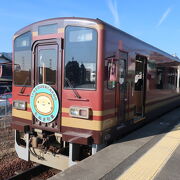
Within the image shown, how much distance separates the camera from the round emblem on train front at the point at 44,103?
13.8 ft

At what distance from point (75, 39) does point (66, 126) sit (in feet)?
5.55

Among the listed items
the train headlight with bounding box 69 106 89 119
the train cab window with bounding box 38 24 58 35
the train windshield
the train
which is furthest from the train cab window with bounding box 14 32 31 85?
the train headlight with bounding box 69 106 89 119

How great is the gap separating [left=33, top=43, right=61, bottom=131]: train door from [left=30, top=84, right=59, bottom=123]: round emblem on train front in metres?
0.04

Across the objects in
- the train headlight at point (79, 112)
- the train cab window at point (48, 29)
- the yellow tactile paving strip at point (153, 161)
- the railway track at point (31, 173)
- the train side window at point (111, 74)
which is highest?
the train cab window at point (48, 29)

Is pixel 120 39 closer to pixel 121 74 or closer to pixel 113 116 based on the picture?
pixel 121 74

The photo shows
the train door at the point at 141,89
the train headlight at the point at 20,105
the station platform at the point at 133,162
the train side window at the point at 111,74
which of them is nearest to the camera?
the station platform at the point at 133,162

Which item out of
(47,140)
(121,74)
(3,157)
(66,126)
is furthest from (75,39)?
(3,157)

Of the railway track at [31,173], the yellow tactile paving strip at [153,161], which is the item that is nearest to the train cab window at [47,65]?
the railway track at [31,173]

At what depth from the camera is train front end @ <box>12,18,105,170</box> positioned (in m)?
3.89

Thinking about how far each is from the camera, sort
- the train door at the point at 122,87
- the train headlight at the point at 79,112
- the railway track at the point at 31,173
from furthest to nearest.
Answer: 1. the train door at the point at 122,87
2. the railway track at the point at 31,173
3. the train headlight at the point at 79,112

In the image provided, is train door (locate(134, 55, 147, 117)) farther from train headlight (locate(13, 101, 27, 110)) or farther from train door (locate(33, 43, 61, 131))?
train headlight (locate(13, 101, 27, 110))

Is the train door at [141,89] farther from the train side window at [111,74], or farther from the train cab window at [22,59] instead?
the train cab window at [22,59]

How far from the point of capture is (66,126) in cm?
416

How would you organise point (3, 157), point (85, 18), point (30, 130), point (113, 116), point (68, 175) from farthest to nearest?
point (3, 157) → point (30, 130) → point (113, 116) → point (85, 18) → point (68, 175)
